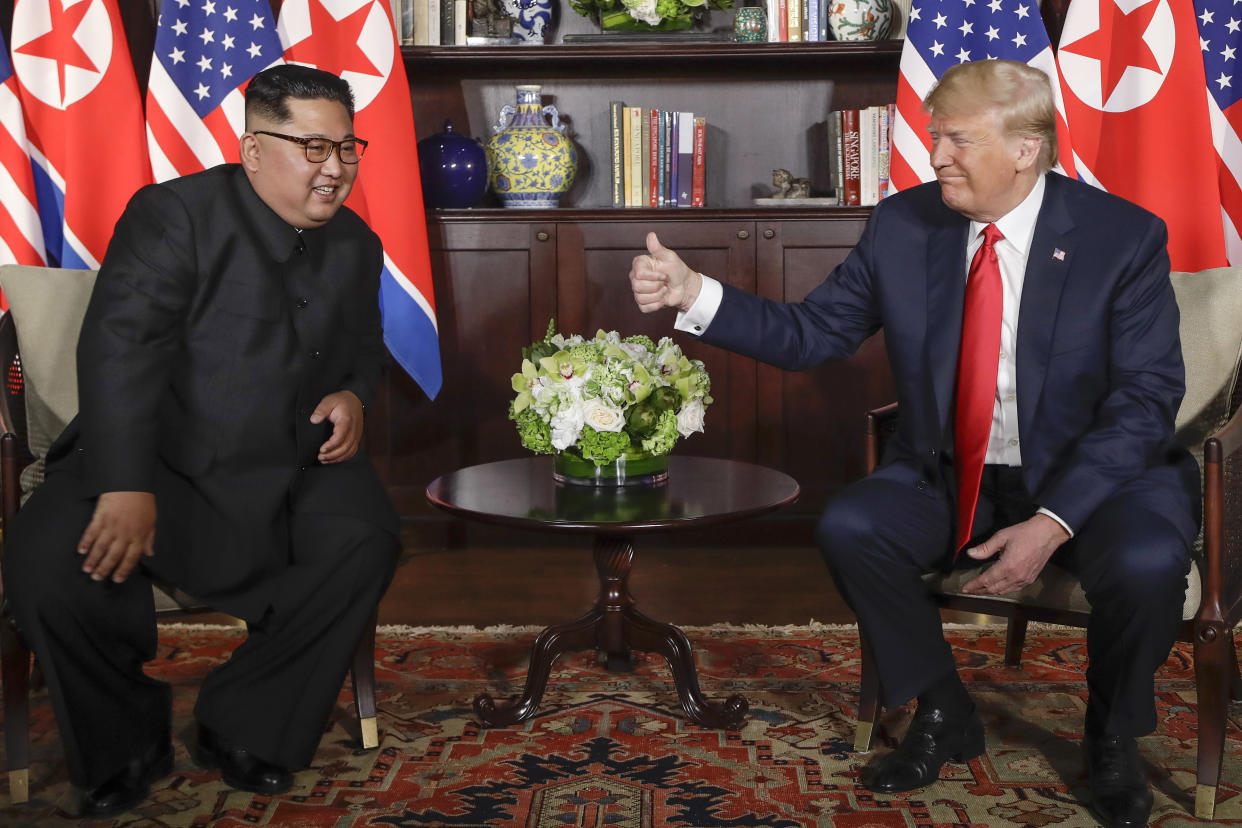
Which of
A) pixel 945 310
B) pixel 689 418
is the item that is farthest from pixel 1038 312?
pixel 689 418

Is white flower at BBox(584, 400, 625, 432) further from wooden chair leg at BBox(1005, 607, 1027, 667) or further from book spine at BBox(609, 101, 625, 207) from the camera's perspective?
book spine at BBox(609, 101, 625, 207)

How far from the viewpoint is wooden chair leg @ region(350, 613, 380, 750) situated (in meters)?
2.37

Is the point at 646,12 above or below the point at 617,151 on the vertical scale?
above

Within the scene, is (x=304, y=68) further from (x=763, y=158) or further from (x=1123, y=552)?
(x=763, y=158)

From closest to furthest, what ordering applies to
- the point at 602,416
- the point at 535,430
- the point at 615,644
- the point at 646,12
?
the point at 602,416
the point at 535,430
the point at 615,644
the point at 646,12

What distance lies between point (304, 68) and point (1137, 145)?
246 centimetres

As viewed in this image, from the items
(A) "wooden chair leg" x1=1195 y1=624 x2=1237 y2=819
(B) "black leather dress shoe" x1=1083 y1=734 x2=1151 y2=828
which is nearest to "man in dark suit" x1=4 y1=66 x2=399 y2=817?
(B) "black leather dress shoe" x1=1083 y1=734 x2=1151 y2=828

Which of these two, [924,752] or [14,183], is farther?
[14,183]

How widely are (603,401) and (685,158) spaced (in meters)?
1.82

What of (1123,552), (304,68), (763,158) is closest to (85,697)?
(304,68)

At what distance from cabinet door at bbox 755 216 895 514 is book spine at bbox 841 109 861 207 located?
0.13 meters

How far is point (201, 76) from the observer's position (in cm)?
362

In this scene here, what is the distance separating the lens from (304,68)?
7.39 feet

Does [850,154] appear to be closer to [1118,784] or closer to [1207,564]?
[1207,564]
